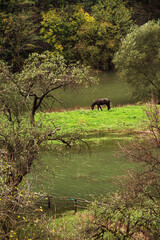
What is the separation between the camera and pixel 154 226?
49.6ft

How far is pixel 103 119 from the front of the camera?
42562 mm

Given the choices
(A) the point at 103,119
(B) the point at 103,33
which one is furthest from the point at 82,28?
(A) the point at 103,119

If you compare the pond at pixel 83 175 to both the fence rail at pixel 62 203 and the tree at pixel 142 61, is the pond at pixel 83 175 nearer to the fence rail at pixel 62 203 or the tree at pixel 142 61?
the fence rail at pixel 62 203

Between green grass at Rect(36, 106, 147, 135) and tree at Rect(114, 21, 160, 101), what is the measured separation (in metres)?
3.46

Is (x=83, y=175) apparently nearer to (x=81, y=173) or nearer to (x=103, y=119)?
(x=81, y=173)

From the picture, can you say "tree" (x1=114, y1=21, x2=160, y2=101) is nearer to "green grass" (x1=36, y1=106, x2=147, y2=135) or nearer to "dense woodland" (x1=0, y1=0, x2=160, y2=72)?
"green grass" (x1=36, y1=106, x2=147, y2=135)

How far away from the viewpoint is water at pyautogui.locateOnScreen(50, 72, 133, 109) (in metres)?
52.2

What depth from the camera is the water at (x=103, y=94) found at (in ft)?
171

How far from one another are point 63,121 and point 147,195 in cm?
2646

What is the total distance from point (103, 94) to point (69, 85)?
3578 centimetres

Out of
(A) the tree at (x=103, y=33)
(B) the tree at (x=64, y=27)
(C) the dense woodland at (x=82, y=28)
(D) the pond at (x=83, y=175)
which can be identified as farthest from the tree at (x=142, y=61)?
(B) the tree at (x=64, y=27)

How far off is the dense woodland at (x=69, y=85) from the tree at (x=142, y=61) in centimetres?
11

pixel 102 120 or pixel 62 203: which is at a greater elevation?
pixel 102 120

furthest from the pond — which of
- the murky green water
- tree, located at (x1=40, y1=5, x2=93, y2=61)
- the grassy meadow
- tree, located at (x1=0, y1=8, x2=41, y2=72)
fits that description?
tree, located at (x1=40, y1=5, x2=93, y2=61)
